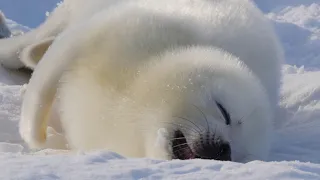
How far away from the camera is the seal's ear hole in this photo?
5.03 metres

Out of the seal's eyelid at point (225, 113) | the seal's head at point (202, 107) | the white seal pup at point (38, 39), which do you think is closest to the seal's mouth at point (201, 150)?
the seal's head at point (202, 107)

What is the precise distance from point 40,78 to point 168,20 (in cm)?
81

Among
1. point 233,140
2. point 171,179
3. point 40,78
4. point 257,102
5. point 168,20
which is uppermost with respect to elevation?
point 168,20

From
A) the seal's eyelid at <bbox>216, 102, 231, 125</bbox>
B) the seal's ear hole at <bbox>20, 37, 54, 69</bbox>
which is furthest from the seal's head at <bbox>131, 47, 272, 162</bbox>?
the seal's ear hole at <bbox>20, 37, 54, 69</bbox>

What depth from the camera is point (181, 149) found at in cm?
279

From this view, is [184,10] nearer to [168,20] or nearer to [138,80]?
[168,20]

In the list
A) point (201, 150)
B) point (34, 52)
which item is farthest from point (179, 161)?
point (34, 52)

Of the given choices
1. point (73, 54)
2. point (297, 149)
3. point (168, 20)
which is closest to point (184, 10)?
point (168, 20)

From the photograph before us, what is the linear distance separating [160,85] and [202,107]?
0.83 feet

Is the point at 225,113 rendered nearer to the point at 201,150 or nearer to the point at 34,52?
the point at 201,150

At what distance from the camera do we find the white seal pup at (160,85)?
2885 millimetres

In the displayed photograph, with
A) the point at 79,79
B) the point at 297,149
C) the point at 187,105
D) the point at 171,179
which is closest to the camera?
the point at 171,179

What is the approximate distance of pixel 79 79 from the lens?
3.41 metres

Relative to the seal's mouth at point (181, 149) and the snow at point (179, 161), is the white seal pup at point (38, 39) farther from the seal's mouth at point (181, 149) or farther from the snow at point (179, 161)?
the seal's mouth at point (181, 149)
